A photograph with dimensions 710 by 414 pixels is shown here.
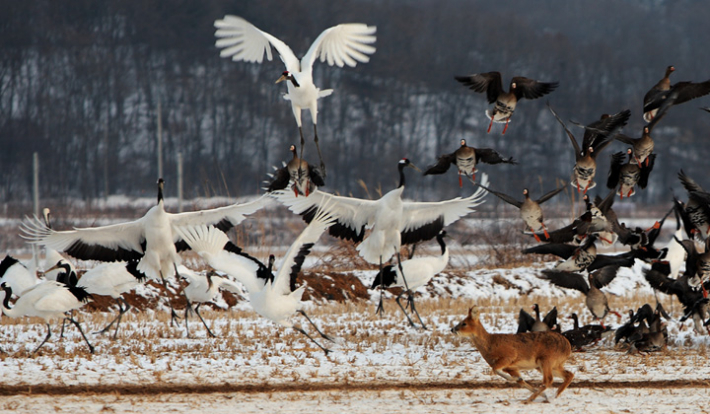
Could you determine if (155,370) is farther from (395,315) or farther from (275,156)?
(275,156)

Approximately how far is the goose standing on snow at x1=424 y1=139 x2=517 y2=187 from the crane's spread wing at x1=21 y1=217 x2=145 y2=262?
3910 mm

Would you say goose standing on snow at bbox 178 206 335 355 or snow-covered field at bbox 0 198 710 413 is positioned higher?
goose standing on snow at bbox 178 206 335 355

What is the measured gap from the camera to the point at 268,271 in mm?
10461

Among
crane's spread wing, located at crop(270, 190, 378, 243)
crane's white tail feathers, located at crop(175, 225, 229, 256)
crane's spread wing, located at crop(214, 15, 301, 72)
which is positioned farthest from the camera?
crane's spread wing, located at crop(214, 15, 301, 72)

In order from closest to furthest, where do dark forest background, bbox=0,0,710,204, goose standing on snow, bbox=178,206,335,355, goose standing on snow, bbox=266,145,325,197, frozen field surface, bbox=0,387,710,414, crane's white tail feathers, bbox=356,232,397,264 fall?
1. frozen field surface, bbox=0,387,710,414
2. goose standing on snow, bbox=178,206,335,355
3. goose standing on snow, bbox=266,145,325,197
4. crane's white tail feathers, bbox=356,232,397,264
5. dark forest background, bbox=0,0,710,204

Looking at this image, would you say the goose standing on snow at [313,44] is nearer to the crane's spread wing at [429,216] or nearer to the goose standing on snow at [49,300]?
the crane's spread wing at [429,216]

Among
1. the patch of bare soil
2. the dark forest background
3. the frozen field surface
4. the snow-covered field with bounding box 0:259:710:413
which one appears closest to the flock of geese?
the snow-covered field with bounding box 0:259:710:413

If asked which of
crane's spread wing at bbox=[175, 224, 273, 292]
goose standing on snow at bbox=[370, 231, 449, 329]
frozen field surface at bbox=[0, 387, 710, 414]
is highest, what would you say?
crane's spread wing at bbox=[175, 224, 273, 292]

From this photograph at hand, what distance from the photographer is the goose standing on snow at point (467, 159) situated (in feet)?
33.2

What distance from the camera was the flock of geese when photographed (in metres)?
9.88

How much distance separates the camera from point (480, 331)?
787 cm

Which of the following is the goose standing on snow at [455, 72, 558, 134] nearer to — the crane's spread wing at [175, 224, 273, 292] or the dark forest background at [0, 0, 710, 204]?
the crane's spread wing at [175, 224, 273, 292]

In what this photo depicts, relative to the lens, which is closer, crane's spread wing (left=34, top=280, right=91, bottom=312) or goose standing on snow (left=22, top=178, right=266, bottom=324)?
crane's spread wing (left=34, top=280, right=91, bottom=312)

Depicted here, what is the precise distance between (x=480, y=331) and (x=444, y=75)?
64.5 meters
